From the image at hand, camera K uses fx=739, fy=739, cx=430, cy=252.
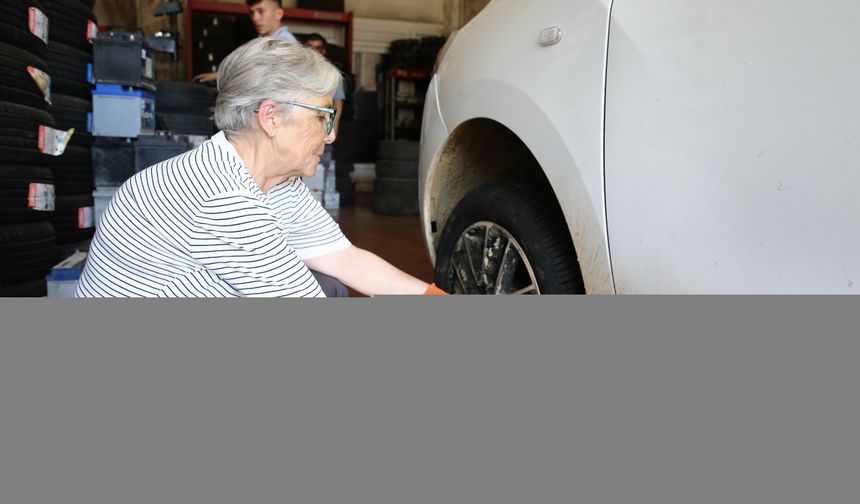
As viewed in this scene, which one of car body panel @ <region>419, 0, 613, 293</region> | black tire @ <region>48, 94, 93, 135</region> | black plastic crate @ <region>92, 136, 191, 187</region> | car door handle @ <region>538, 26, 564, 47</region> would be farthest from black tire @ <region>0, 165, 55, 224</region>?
car door handle @ <region>538, 26, 564, 47</region>

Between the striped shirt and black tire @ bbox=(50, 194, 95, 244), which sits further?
black tire @ bbox=(50, 194, 95, 244)

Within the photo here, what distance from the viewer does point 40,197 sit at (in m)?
3.50

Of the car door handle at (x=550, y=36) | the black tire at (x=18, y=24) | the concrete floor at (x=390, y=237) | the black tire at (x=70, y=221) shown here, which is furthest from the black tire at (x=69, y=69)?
the car door handle at (x=550, y=36)

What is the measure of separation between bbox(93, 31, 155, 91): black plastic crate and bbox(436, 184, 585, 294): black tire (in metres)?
3.00

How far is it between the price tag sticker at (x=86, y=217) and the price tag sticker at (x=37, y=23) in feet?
3.80

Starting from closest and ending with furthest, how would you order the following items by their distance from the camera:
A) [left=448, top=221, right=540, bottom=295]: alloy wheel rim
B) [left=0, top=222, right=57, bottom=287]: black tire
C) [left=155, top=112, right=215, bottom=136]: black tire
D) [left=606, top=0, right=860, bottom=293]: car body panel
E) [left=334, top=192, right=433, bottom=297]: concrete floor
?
1. [left=606, top=0, right=860, bottom=293]: car body panel
2. [left=448, top=221, right=540, bottom=295]: alloy wheel rim
3. [left=0, top=222, right=57, bottom=287]: black tire
4. [left=334, top=192, right=433, bottom=297]: concrete floor
5. [left=155, top=112, right=215, bottom=136]: black tire

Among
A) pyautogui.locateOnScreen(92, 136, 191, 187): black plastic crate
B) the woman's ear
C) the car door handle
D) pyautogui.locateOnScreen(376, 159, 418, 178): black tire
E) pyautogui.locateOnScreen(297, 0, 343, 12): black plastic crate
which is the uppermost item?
pyautogui.locateOnScreen(297, 0, 343, 12): black plastic crate

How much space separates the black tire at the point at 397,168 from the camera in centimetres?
805

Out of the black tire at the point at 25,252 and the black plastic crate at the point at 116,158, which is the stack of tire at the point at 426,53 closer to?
the black plastic crate at the point at 116,158

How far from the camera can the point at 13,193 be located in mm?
3307

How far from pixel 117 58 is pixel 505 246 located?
3.39 metres

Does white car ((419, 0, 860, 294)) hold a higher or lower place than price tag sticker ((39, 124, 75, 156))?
lower

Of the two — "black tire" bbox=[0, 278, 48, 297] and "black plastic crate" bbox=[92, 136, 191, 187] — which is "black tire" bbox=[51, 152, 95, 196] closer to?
"black plastic crate" bbox=[92, 136, 191, 187]

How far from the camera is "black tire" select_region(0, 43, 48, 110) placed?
3.19 m
